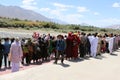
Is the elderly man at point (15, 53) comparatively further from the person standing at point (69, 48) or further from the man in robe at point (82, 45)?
the man in robe at point (82, 45)

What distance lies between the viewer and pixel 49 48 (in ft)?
65.0

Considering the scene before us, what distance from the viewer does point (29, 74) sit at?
13500 millimetres

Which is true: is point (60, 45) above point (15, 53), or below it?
above

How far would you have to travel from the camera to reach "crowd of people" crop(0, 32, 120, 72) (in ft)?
55.2

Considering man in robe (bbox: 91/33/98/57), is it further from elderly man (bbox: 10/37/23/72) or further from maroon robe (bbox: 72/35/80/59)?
elderly man (bbox: 10/37/23/72)

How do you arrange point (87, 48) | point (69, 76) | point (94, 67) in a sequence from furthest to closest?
1. point (87, 48)
2. point (94, 67)
3. point (69, 76)

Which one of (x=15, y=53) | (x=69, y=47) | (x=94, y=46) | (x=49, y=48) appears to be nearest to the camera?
(x=15, y=53)

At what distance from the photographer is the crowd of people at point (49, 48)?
16837 mm

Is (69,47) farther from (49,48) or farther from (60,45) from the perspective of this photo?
(60,45)

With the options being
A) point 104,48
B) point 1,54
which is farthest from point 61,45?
point 104,48

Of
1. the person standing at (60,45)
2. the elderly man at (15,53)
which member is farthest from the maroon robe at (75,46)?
the elderly man at (15,53)

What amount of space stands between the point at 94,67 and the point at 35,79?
4480 mm

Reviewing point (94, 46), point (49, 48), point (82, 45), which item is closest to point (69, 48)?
point (49, 48)

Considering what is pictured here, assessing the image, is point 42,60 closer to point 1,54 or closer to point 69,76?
point 1,54
